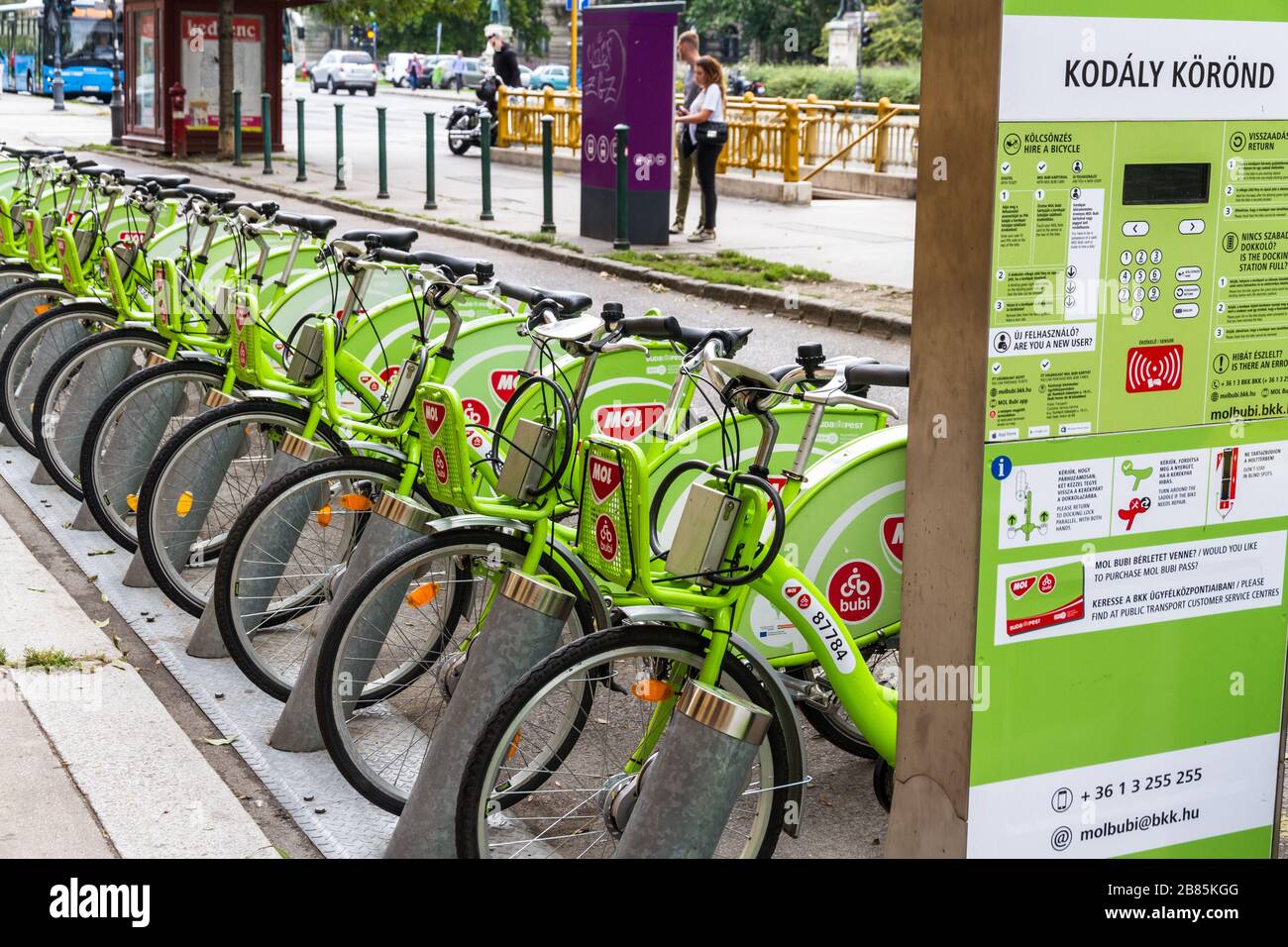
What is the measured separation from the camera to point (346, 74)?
56.9 meters

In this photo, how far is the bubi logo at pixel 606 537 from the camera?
10.7 feet

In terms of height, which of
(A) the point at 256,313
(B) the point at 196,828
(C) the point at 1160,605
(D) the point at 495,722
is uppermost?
(A) the point at 256,313

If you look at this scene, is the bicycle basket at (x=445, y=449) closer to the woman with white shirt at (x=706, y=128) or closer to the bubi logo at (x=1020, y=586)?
the bubi logo at (x=1020, y=586)

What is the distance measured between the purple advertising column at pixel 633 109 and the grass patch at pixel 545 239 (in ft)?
1.40

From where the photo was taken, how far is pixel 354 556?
14.1ft

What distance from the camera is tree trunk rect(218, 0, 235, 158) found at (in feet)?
83.7

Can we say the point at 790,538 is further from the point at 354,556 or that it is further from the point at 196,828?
the point at 196,828

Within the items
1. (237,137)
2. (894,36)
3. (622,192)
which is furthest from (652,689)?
(894,36)

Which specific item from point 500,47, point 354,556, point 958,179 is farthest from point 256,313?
point 500,47

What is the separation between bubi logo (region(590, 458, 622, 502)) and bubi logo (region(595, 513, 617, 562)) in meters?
0.05

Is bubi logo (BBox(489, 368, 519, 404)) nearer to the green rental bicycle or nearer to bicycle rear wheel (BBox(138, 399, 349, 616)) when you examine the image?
bicycle rear wheel (BBox(138, 399, 349, 616))

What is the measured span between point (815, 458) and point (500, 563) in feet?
3.82

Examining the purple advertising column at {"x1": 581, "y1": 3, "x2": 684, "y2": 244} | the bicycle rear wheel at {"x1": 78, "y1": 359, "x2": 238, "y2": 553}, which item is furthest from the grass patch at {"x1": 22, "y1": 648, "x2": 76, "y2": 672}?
the purple advertising column at {"x1": 581, "y1": 3, "x2": 684, "y2": 244}
